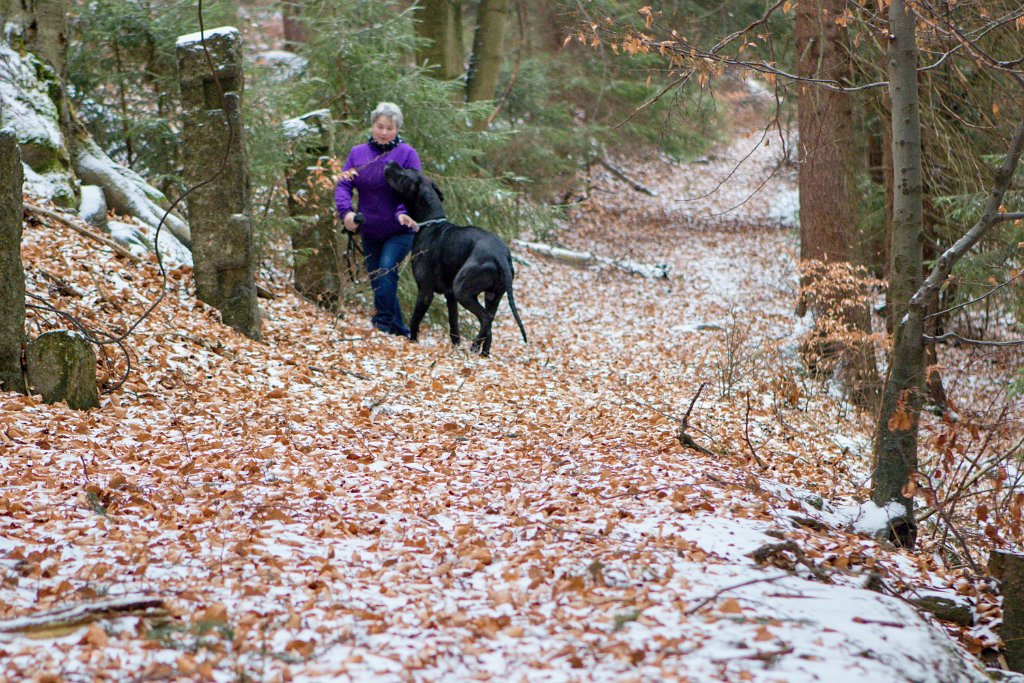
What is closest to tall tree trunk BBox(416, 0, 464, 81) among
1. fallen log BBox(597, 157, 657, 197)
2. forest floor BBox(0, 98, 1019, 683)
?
forest floor BBox(0, 98, 1019, 683)

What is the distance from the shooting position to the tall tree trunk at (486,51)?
14758 mm

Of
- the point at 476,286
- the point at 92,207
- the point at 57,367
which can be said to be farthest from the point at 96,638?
the point at 92,207

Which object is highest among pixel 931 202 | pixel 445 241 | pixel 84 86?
pixel 84 86

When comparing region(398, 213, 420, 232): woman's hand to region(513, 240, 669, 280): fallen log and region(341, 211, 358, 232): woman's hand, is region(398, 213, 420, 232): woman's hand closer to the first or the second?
region(341, 211, 358, 232): woman's hand

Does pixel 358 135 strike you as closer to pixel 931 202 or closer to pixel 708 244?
pixel 931 202

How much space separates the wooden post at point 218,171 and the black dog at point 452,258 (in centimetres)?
160

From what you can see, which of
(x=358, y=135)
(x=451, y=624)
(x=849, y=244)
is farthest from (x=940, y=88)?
(x=451, y=624)

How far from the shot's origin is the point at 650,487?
14.7 ft

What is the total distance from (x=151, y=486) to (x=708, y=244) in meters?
17.8

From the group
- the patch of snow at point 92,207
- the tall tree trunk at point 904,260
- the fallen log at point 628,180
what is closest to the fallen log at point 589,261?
the fallen log at point 628,180

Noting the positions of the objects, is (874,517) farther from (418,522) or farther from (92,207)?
(92,207)

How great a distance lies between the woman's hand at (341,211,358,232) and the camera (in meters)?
8.17

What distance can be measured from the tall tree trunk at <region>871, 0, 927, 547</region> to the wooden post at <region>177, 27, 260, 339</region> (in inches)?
190

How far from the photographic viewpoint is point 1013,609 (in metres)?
3.30
